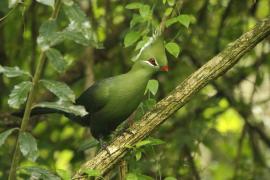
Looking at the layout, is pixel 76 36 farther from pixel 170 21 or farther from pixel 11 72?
pixel 170 21

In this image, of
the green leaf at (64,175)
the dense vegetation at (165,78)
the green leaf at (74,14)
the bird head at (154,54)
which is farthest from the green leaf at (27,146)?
the dense vegetation at (165,78)

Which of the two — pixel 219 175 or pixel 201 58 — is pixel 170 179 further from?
pixel 219 175

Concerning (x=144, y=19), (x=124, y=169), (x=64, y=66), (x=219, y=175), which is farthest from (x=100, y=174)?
(x=219, y=175)

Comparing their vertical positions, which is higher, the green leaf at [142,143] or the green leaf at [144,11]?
the green leaf at [144,11]

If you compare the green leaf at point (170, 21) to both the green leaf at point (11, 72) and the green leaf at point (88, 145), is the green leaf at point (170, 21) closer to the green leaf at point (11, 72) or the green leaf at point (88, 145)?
the green leaf at point (88, 145)

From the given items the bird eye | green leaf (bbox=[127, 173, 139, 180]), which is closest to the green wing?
the bird eye

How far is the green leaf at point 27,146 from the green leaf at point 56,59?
0.31m

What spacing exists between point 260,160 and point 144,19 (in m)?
2.16

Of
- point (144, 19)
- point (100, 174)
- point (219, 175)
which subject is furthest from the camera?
point (219, 175)

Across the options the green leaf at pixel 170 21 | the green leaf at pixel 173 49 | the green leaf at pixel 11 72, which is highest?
the green leaf at pixel 170 21

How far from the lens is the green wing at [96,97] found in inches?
137

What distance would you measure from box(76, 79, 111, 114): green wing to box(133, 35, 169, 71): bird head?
0.90 feet

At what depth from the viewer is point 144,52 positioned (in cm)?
323

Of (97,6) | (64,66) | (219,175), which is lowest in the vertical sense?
(64,66)
